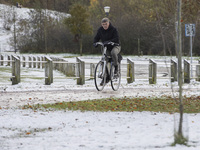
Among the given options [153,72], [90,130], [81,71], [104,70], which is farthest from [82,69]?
[90,130]

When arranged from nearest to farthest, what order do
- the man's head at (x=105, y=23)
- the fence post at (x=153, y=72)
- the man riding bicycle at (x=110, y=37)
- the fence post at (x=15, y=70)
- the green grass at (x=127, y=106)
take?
the green grass at (x=127, y=106) < the man's head at (x=105, y=23) < the man riding bicycle at (x=110, y=37) < the fence post at (x=15, y=70) < the fence post at (x=153, y=72)

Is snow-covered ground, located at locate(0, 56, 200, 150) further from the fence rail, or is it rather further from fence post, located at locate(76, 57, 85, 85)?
fence post, located at locate(76, 57, 85, 85)

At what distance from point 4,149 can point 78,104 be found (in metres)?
3.98

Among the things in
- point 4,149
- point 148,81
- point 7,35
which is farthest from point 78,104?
point 7,35

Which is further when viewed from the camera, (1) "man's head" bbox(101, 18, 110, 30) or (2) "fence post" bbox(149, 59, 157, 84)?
(2) "fence post" bbox(149, 59, 157, 84)

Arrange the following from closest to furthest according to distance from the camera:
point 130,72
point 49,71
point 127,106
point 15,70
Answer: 1. point 127,106
2. point 15,70
3. point 49,71
4. point 130,72

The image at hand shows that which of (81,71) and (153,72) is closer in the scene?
(81,71)

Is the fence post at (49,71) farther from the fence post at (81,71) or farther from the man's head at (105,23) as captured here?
the man's head at (105,23)

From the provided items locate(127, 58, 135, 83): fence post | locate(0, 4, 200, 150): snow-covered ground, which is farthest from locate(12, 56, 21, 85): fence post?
locate(0, 4, 200, 150): snow-covered ground

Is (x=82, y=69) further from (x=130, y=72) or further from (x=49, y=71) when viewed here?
(x=130, y=72)

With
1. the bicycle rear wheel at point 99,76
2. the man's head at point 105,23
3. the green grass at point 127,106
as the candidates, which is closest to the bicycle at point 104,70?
the bicycle rear wheel at point 99,76

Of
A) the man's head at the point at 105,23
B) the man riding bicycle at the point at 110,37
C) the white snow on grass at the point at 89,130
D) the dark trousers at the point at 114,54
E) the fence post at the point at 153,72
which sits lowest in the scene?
the white snow on grass at the point at 89,130

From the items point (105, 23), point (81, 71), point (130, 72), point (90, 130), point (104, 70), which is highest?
point (105, 23)

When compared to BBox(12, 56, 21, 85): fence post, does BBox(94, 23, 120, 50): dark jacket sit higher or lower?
higher
